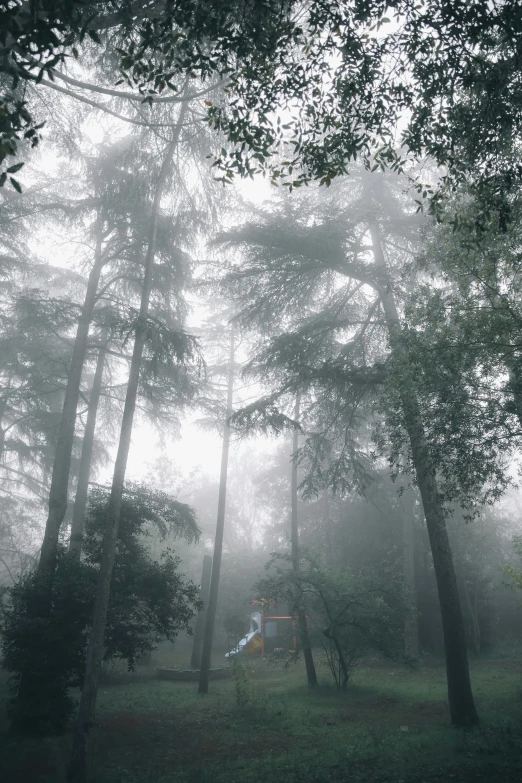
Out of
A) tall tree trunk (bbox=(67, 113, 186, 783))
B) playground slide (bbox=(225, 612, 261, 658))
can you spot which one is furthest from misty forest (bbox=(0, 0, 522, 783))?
playground slide (bbox=(225, 612, 261, 658))

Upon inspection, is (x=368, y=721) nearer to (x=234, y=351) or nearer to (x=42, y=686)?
(x=42, y=686)

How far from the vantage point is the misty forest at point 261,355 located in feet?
16.9

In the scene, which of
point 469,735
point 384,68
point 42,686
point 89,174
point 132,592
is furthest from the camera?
point 89,174

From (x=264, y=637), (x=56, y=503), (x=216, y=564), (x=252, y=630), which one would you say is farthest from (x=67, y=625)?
(x=252, y=630)

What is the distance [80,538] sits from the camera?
11539mm

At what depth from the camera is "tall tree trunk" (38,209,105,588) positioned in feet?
36.2

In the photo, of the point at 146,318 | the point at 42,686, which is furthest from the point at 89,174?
the point at 42,686

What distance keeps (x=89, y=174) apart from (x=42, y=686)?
12.8 m

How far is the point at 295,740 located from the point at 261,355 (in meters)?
8.81

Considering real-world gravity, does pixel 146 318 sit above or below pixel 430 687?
above

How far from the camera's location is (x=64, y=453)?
496 inches

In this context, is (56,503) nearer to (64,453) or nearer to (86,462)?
(64,453)

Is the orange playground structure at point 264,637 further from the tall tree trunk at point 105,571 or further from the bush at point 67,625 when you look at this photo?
the tall tree trunk at point 105,571

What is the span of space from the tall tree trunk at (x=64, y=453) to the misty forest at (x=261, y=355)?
0.25 ft
